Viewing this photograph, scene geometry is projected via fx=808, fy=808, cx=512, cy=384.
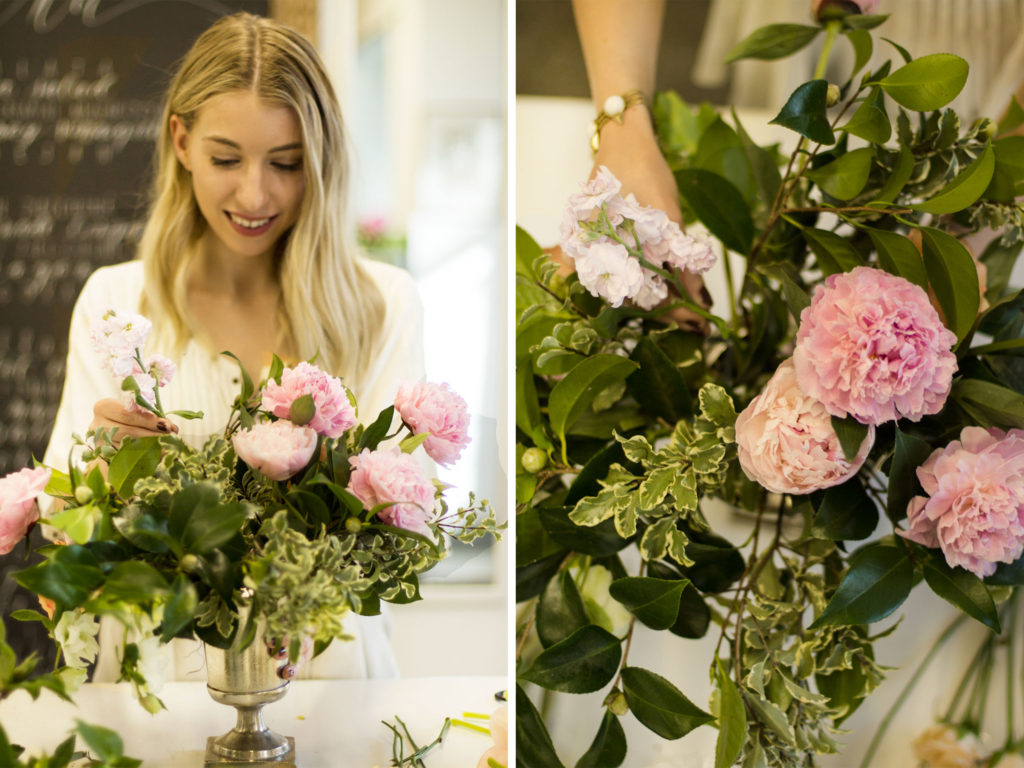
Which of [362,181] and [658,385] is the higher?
[362,181]

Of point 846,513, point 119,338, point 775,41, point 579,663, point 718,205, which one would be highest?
point 775,41

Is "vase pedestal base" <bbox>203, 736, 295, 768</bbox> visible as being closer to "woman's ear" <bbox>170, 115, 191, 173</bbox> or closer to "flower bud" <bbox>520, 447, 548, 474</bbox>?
"flower bud" <bbox>520, 447, 548, 474</bbox>

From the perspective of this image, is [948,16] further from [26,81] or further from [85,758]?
[85,758]

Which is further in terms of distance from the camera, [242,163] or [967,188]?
[242,163]

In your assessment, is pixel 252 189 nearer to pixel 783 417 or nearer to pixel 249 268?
pixel 249 268

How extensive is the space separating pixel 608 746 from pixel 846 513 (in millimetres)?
228

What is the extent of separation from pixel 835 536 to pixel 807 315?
5.5 inches

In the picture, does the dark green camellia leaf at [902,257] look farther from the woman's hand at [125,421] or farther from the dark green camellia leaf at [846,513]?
the woman's hand at [125,421]

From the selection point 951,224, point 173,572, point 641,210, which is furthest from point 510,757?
point 951,224

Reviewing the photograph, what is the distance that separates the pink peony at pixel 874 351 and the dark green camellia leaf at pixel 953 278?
0.06 m

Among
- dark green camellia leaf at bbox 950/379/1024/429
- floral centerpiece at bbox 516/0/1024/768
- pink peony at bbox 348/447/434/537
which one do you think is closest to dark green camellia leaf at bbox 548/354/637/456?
floral centerpiece at bbox 516/0/1024/768

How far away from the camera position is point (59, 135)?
24.4 inches

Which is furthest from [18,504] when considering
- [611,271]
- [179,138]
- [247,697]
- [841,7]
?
Result: [841,7]

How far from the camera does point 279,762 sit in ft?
1.83
